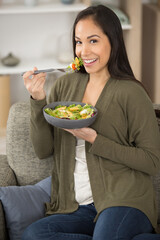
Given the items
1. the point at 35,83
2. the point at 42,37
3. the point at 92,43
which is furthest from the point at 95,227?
the point at 42,37

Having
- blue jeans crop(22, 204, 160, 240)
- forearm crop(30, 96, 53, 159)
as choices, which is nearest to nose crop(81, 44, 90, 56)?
forearm crop(30, 96, 53, 159)

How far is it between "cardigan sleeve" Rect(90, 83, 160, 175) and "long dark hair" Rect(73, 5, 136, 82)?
4.6 inches

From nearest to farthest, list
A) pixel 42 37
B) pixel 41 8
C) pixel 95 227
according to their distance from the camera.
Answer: pixel 95 227, pixel 41 8, pixel 42 37

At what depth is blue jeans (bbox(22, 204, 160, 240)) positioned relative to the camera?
151 cm

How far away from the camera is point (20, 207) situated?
1.69 meters

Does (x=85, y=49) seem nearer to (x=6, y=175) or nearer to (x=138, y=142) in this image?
(x=138, y=142)

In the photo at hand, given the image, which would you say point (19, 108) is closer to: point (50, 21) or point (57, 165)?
point (57, 165)

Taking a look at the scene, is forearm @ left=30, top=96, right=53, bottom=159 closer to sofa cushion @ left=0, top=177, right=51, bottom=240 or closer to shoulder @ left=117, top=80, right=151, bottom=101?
sofa cushion @ left=0, top=177, right=51, bottom=240

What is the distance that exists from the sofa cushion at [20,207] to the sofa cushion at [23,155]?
12 centimetres

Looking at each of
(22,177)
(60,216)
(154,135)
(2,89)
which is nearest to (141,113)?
(154,135)

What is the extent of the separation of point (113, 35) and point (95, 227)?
712mm

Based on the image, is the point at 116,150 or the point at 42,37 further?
the point at 42,37

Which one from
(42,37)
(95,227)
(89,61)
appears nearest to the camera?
(95,227)

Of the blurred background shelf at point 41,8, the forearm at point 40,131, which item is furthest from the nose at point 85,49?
the blurred background shelf at point 41,8
